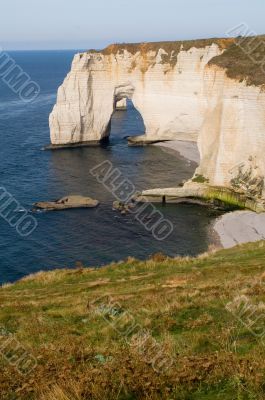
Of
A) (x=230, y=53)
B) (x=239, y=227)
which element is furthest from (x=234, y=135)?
(x=239, y=227)

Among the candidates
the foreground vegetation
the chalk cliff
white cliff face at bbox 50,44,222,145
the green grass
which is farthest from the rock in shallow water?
the foreground vegetation

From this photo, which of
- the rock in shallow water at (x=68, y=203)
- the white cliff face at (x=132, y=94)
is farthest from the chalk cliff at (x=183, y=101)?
the rock in shallow water at (x=68, y=203)

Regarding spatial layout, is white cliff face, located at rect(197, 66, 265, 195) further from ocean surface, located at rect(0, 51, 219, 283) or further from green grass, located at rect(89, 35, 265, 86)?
ocean surface, located at rect(0, 51, 219, 283)

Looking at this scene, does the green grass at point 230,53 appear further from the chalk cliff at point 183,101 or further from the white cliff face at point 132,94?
the white cliff face at point 132,94

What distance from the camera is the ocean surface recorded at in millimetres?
42406

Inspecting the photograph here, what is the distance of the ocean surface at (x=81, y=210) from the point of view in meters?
42.4

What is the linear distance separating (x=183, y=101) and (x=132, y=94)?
1122 centimetres

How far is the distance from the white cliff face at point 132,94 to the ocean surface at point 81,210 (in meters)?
4.40

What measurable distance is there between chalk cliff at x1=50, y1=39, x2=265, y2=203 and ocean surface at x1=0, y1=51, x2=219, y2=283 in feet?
16.8

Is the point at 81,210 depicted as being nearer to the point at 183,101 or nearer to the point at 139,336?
the point at 183,101

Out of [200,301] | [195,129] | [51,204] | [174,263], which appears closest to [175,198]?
[51,204]

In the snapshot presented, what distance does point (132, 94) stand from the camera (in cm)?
8344

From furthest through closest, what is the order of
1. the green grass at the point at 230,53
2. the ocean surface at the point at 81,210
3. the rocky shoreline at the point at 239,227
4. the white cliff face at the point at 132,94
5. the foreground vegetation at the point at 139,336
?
1. the white cliff face at the point at 132,94
2. the green grass at the point at 230,53
3. the rocky shoreline at the point at 239,227
4. the ocean surface at the point at 81,210
5. the foreground vegetation at the point at 139,336

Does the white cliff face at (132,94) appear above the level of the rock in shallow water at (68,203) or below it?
above
